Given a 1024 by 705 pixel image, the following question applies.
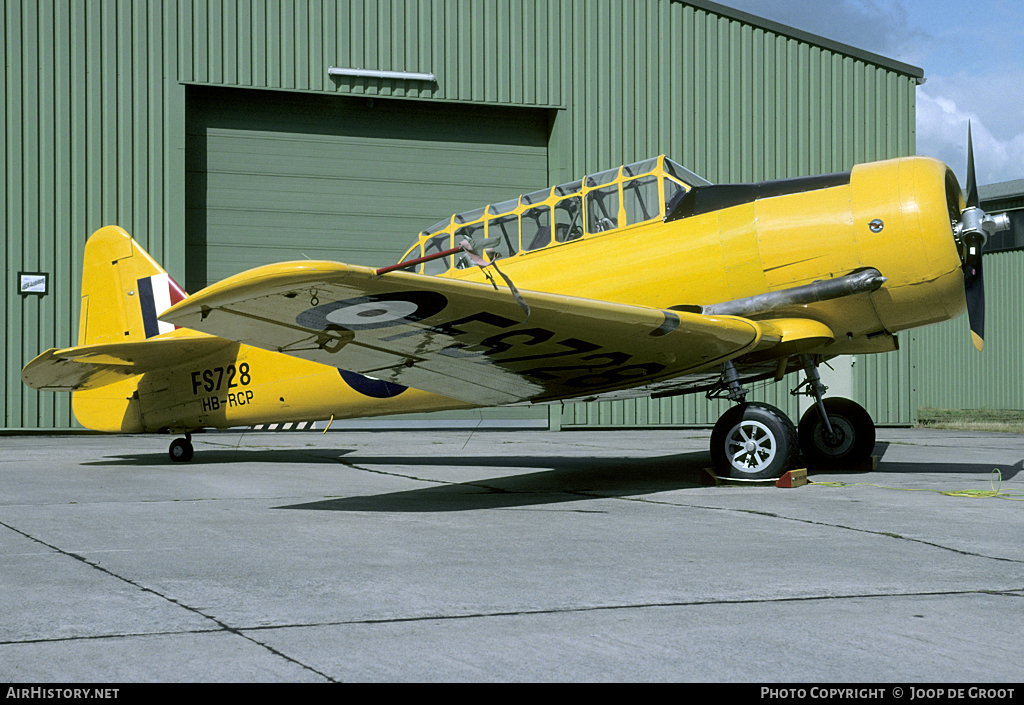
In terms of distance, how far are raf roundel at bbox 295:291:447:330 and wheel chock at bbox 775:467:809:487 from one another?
309 cm

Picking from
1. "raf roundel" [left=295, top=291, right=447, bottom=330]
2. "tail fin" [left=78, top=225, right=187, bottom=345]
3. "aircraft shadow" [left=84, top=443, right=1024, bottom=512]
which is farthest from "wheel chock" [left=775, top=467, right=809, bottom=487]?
"tail fin" [left=78, top=225, right=187, bottom=345]

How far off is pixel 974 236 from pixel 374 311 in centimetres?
482

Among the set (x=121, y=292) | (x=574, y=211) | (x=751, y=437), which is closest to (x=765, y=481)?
(x=751, y=437)

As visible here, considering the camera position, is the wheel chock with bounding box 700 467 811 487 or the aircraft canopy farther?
the aircraft canopy

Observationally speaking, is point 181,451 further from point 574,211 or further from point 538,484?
point 574,211

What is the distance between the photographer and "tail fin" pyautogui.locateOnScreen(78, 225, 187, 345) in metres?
10.1

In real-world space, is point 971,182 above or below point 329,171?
below

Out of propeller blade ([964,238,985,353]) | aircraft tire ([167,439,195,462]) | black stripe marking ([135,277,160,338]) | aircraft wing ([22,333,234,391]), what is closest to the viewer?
propeller blade ([964,238,985,353])

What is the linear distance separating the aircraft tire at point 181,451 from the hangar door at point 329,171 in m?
6.62

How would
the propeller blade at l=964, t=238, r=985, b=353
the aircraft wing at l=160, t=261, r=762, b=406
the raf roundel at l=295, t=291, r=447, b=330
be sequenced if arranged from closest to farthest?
the aircraft wing at l=160, t=261, r=762, b=406, the raf roundel at l=295, t=291, r=447, b=330, the propeller blade at l=964, t=238, r=985, b=353

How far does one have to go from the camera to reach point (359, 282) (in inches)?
188

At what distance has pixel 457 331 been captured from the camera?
5.96 m

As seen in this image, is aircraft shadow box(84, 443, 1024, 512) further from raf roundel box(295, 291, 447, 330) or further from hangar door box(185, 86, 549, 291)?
hangar door box(185, 86, 549, 291)

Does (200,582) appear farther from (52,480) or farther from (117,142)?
(117,142)
